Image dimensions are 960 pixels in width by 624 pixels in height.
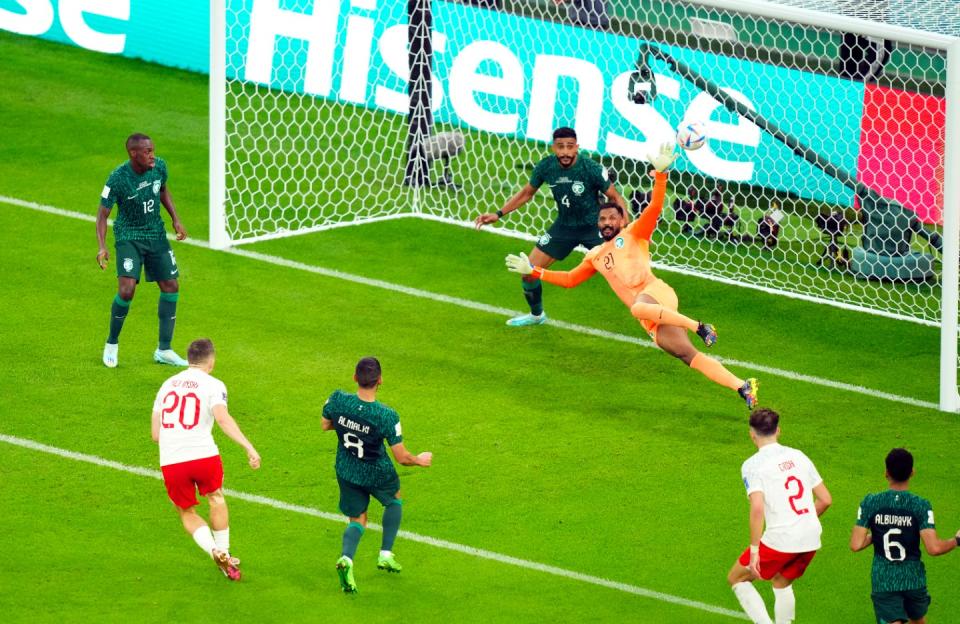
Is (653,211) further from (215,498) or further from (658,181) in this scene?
(215,498)

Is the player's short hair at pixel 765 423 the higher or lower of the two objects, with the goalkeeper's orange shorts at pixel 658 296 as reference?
lower

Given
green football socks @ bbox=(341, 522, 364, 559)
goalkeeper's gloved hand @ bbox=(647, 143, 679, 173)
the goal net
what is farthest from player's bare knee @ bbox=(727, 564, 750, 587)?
the goal net

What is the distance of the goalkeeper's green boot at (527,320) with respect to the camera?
53.3 ft

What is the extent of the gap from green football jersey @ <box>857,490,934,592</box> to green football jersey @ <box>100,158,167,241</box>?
6.98 m

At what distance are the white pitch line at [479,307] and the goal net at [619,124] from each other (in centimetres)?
72

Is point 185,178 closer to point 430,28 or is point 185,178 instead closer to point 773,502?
point 430,28

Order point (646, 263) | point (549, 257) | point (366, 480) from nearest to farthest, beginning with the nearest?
point (366, 480)
point (646, 263)
point (549, 257)

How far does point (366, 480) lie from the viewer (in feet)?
34.4

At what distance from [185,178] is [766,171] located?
670 cm

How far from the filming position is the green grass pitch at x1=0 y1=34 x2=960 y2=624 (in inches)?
427

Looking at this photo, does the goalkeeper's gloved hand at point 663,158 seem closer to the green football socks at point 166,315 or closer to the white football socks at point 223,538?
the green football socks at point 166,315

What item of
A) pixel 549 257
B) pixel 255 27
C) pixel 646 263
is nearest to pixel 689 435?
pixel 646 263

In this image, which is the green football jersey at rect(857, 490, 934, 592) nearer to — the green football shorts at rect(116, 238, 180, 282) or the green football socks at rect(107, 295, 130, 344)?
the green football shorts at rect(116, 238, 180, 282)

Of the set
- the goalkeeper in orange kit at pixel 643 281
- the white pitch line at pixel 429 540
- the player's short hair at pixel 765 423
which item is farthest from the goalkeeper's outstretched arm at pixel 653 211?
the player's short hair at pixel 765 423
